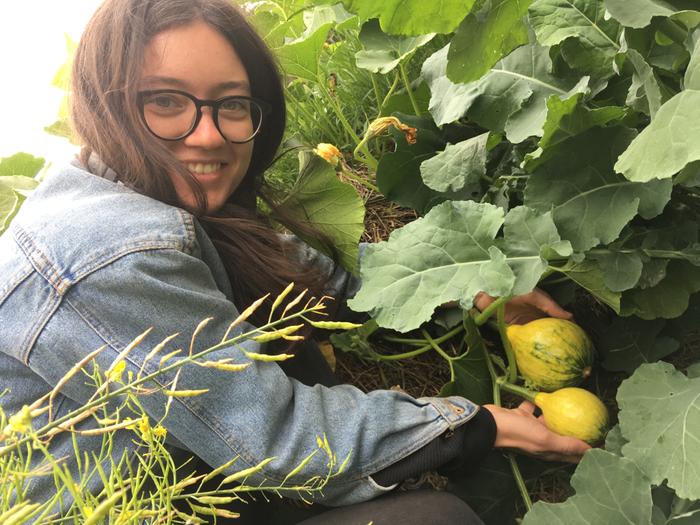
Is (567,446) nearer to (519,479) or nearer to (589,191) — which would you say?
(519,479)

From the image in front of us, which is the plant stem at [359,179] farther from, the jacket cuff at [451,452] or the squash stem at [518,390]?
the jacket cuff at [451,452]

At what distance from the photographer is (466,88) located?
124 cm

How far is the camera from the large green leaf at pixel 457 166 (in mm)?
1269

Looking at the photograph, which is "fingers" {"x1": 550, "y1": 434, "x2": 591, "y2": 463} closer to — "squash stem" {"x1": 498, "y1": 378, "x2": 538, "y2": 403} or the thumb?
"squash stem" {"x1": 498, "y1": 378, "x2": 538, "y2": 403}

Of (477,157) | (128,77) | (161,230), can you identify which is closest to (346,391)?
(161,230)

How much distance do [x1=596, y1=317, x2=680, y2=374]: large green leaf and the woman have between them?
23 centimetres

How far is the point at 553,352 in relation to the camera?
1.21 m

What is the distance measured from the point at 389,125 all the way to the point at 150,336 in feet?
2.70

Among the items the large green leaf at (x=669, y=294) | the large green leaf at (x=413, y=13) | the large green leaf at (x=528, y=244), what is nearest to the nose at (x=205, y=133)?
the large green leaf at (x=413, y=13)

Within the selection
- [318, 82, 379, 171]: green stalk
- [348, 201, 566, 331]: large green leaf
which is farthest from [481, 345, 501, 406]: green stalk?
[318, 82, 379, 171]: green stalk

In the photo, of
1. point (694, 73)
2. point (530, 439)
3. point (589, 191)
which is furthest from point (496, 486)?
point (694, 73)

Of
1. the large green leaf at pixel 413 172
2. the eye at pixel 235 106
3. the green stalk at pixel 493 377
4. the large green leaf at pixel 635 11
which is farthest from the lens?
the large green leaf at pixel 413 172

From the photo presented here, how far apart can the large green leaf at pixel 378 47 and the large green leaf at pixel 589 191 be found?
485mm

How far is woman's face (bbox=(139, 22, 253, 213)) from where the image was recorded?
1.01m
